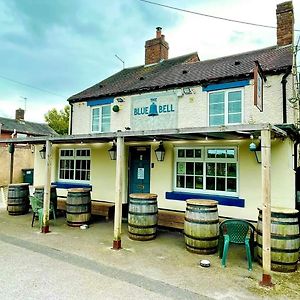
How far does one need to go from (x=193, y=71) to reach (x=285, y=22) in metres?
3.63

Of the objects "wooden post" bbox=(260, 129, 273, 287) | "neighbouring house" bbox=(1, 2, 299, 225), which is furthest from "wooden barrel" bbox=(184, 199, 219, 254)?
"neighbouring house" bbox=(1, 2, 299, 225)

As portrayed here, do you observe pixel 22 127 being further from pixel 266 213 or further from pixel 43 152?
Result: pixel 266 213

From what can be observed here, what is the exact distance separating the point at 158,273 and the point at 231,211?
133 inches

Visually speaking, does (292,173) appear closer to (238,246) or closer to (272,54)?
(238,246)

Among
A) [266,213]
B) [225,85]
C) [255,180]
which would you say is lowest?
[266,213]

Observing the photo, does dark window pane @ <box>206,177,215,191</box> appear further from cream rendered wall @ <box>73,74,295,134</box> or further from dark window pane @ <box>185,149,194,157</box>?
cream rendered wall @ <box>73,74,295,134</box>

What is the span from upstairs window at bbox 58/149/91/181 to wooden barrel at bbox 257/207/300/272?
7.24 metres

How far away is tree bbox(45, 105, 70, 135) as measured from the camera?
43547 mm

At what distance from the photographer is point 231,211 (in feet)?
24.5

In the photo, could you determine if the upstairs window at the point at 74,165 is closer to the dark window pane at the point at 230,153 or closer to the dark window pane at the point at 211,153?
the dark window pane at the point at 211,153

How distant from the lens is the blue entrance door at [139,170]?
30.2ft

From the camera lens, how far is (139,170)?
941 cm

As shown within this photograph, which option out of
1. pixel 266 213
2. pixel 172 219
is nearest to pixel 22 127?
pixel 172 219

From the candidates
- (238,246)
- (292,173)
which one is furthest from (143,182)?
(292,173)
